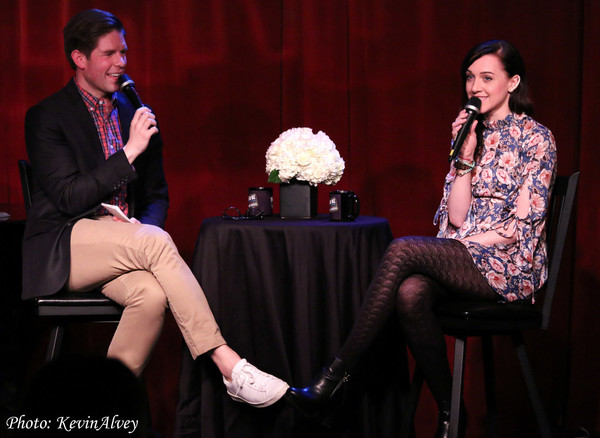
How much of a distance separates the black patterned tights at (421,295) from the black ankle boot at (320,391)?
0.04 metres

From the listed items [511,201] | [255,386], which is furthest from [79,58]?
[511,201]

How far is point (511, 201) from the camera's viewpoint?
230 cm

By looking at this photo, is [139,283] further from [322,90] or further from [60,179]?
[322,90]

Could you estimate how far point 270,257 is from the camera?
2.25 meters

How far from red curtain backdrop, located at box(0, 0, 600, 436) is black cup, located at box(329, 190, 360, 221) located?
87cm

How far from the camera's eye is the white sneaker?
7.00 ft

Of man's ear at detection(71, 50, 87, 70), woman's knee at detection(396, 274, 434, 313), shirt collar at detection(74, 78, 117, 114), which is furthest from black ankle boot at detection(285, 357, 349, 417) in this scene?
man's ear at detection(71, 50, 87, 70)

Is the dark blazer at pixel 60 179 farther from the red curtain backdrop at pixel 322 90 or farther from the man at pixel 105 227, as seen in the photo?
the red curtain backdrop at pixel 322 90

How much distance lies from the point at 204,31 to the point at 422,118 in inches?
44.5

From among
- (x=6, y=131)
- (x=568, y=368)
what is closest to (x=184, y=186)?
(x=6, y=131)

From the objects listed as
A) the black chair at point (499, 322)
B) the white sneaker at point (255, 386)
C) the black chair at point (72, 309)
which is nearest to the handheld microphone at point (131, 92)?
the black chair at point (72, 309)

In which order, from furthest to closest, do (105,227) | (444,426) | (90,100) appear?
(90,100), (105,227), (444,426)

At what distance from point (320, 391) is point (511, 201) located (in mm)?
915

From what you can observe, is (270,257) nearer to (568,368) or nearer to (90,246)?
(90,246)
